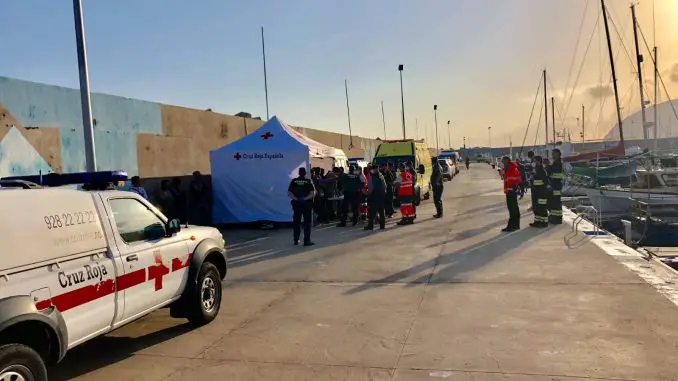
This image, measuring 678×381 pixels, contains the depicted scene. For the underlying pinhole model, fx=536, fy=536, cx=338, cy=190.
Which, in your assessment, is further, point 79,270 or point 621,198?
point 621,198

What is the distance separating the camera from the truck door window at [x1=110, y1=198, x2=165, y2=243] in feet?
16.9

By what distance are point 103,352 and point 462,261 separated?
626 cm

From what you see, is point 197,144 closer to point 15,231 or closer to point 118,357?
point 118,357

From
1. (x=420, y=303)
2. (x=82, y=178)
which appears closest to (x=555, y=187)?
(x=420, y=303)

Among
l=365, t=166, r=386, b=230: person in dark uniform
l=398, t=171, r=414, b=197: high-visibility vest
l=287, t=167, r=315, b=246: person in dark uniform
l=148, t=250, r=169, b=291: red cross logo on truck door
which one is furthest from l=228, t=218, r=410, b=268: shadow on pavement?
l=148, t=250, r=169, b=291: red cross logo on truck door

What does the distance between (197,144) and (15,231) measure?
1431cm

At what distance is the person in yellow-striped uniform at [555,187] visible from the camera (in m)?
13.5

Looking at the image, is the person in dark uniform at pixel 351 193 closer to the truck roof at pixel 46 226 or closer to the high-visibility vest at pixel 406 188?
the high-visibility vest at pixel 406 188

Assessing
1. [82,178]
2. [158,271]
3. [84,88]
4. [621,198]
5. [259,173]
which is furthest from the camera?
[621,198]

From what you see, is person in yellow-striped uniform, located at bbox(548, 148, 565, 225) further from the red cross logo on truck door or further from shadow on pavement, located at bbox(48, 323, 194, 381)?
the red cross logo on truck door

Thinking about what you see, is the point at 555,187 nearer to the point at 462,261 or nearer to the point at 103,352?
the point at 462,261

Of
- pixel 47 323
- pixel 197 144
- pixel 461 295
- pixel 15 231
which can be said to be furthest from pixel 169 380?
pixel 197 144

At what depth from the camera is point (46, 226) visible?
4.18 metres

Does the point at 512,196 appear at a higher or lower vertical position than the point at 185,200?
lower
